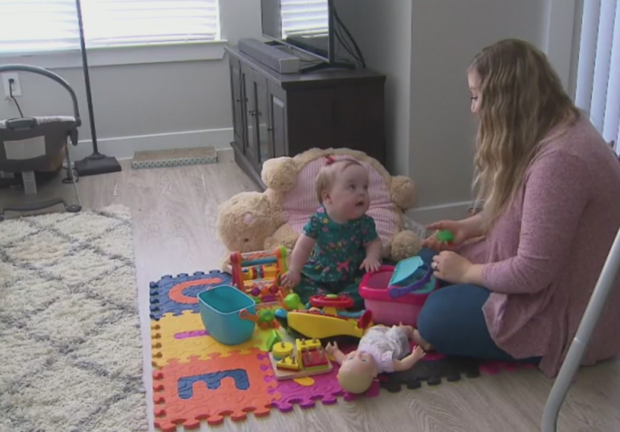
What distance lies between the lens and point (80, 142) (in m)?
3.82

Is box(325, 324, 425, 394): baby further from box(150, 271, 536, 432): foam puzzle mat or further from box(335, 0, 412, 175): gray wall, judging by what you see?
box(335, 0, 412, 175): gray wall

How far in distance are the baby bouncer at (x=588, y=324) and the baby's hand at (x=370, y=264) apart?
80 centimetres

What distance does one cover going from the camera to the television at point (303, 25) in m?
2.62

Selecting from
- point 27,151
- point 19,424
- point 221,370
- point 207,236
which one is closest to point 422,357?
point 221,370

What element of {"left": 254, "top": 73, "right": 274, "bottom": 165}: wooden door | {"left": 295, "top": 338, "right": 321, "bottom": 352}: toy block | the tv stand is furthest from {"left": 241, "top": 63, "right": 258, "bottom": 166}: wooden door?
{"left": 295, "top": 338, "right": 321, "bottom": 352}: toy block

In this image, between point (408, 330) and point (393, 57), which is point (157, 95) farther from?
point (408, 330)

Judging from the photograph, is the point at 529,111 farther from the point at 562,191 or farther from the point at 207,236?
the point at 207,236

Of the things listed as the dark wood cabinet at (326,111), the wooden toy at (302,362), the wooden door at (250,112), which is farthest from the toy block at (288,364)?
the wooden door at (250,112)

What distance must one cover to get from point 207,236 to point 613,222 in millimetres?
1557

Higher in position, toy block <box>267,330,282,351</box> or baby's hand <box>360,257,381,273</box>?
baby's hand <box>360,257,381,273</box>

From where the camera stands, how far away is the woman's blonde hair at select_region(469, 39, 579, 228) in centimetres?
160

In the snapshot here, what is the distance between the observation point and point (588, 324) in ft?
3.99

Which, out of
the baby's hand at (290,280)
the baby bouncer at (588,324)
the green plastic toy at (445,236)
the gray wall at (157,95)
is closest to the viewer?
the baby bouncer at (588,324)

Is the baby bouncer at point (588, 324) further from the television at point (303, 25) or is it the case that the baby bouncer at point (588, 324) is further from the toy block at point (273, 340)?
the television at point (303, 25)
